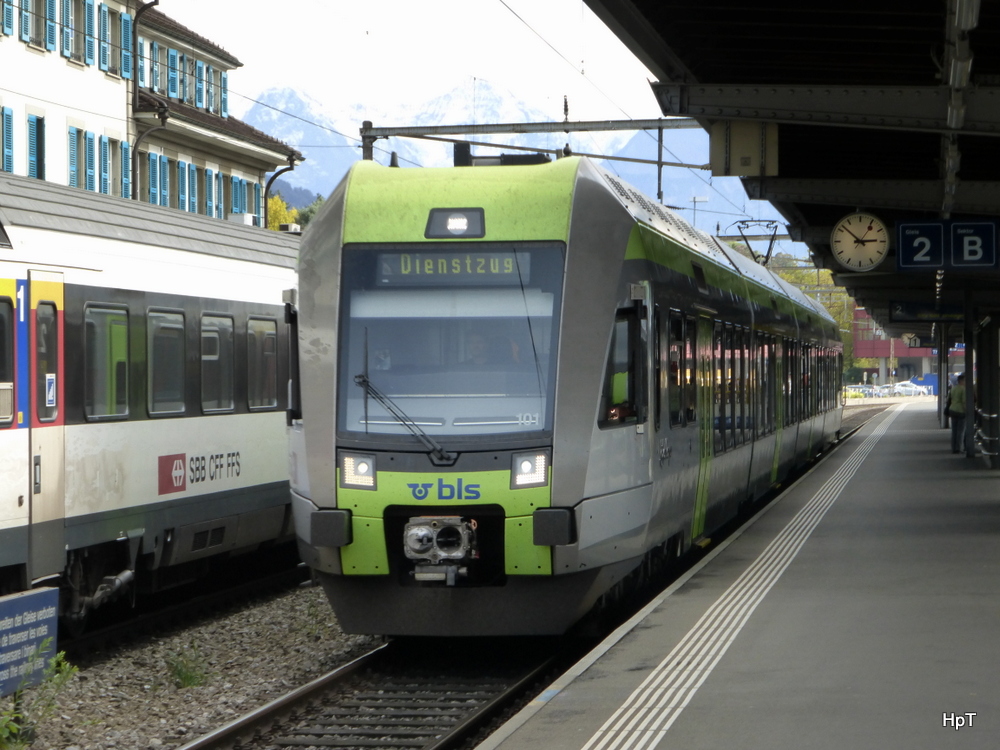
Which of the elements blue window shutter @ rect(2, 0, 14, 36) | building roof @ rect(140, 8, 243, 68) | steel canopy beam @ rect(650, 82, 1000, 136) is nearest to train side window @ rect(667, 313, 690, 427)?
steel canopy beam @ rect(650, 82, 1000, 136)

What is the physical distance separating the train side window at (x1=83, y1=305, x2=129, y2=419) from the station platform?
4.34m

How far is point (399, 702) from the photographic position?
9.19 m

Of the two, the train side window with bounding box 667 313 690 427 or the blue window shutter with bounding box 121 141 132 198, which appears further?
the blue window shutter with bounding box 121 141 132 198

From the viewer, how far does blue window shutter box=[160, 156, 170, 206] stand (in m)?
A: 36.7

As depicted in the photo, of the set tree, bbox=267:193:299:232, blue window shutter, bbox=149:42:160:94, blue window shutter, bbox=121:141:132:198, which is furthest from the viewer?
tree, bbox=267:193:299:232

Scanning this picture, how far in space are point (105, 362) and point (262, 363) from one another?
327 cm

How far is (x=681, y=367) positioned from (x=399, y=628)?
370 cm

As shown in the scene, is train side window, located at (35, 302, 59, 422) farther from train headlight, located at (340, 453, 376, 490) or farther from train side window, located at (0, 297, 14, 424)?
train headlight, located at (340, 453, 376, 490)

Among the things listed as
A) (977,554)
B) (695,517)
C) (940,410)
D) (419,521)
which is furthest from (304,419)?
(940,410)

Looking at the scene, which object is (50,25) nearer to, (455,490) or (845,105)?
(845,105)

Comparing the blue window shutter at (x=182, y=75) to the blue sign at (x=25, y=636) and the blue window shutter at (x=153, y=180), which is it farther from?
the blue sign at (x=25, y=636)

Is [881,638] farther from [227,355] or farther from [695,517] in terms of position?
[227,355]

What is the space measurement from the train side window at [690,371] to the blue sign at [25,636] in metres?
5.50

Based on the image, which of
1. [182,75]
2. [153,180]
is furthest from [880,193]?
[182,75]
